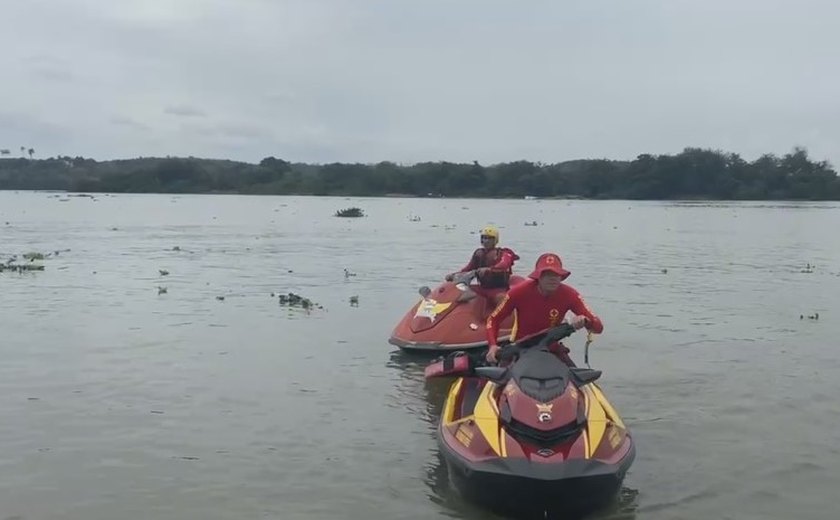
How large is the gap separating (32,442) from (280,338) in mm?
6382

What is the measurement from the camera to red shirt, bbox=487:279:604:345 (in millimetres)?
8844

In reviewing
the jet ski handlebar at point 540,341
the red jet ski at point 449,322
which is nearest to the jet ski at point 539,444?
the jet ski handlebar at point 540,341

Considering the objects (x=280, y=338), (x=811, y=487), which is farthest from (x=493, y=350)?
(x=280, y=338)

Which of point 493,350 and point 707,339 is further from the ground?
point 493,350

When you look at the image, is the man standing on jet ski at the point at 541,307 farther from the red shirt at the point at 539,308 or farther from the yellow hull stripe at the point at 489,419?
the yellow hull stripe at the point at 489,419

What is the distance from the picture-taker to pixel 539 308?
8852mm

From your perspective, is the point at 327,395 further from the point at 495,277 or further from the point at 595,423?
the point at 595,423

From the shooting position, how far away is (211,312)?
18641mm

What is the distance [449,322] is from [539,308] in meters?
5.07

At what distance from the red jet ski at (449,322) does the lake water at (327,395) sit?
0.40m

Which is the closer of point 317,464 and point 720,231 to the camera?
point 317,464

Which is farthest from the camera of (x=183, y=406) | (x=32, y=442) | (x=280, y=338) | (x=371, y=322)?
(x=371, y=322)

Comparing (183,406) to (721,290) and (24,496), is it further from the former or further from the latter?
(721,290)

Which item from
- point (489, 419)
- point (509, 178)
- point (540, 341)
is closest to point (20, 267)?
point (540, 341)
